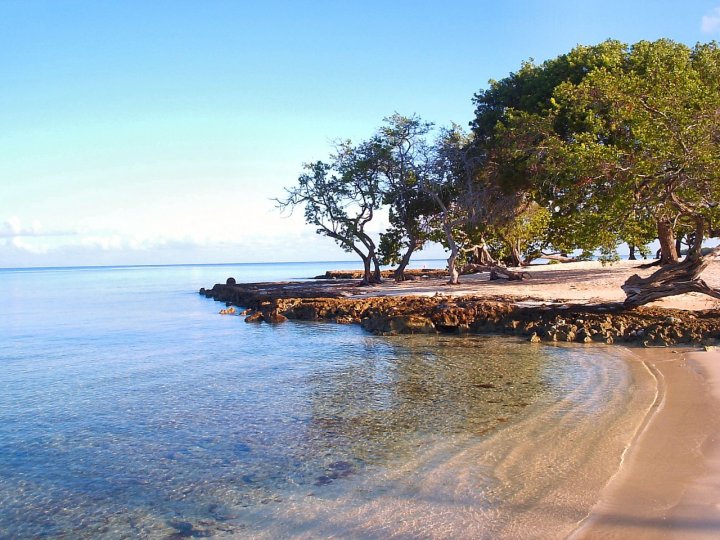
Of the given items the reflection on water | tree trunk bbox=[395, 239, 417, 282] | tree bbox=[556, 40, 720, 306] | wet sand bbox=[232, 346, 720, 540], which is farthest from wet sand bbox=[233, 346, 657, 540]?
tree trunk bbox=[395, 239, 417, 282]

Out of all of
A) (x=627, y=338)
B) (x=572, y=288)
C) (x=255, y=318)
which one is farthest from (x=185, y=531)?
(x=572, y=288)

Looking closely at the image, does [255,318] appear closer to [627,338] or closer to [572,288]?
[572,288]

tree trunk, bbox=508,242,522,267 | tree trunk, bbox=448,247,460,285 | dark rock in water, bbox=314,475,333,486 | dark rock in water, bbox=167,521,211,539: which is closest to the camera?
dark rock in water, bbox=167,521,211,539

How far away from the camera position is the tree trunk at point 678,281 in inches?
653

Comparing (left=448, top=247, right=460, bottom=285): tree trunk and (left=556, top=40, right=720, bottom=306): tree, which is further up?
(left=556, top=40, right=720, bottom=306): tree

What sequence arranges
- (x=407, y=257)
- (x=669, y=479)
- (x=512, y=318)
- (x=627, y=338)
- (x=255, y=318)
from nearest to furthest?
(x=669, y=479) < (x=627, y=338) < (x=512, y=318) < (x=255, y=318) < (x=407, y=257)

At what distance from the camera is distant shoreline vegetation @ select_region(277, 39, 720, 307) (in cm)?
1520

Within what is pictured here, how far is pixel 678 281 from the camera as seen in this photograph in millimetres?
17266

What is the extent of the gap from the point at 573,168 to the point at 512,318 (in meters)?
6.13

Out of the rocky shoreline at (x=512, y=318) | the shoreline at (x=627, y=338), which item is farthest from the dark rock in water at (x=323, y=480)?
the rocky shoreline at (x=512, y=318)

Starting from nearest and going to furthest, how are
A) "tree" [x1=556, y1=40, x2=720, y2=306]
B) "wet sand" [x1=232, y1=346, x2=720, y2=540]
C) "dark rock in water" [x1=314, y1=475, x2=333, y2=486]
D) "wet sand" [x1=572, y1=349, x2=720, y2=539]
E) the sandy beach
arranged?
"wet sand" [x1=572, y1=349, x2=720, y2=539], "wet sand" [x1=232, y1=346, x2=720, y2=540], "dark rock in water" [x1=314, y1=475, x2=333, y2=486], "tree" [x1=556, y1=40, x2=720, y2=306], the sandy beach

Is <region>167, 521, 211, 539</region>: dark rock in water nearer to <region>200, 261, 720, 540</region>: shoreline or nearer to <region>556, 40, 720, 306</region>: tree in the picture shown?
<region>200, 261, 720, 540</region>: shoreline

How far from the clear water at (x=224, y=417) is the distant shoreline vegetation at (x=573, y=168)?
16.5 ft

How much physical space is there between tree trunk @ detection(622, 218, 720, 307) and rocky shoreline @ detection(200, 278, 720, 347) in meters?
0.64
